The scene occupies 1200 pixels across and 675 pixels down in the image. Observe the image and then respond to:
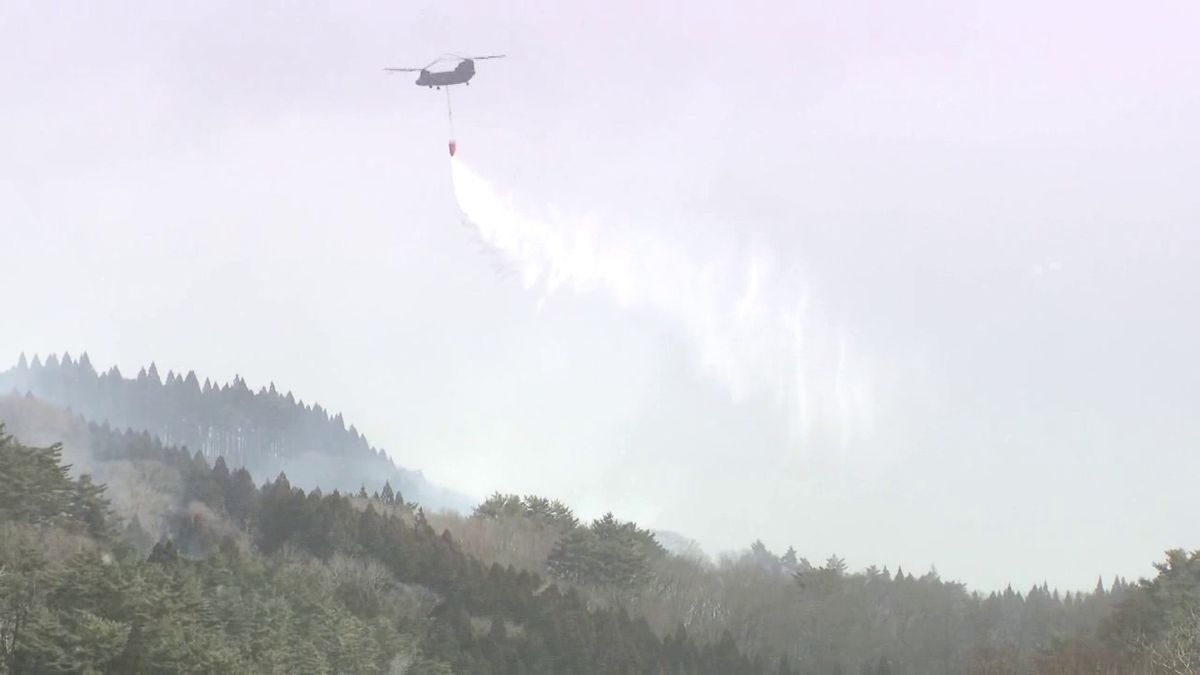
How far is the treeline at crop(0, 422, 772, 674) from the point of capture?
1270 inches

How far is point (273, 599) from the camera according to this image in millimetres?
50375

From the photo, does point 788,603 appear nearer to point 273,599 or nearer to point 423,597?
point 423,597

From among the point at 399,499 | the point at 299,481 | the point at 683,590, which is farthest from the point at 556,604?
the point at 299,481

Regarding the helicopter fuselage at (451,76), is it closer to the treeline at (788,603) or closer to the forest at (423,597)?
the forest at (423,597)

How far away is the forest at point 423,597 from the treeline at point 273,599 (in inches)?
4.3

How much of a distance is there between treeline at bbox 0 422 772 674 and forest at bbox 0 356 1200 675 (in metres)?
0.11

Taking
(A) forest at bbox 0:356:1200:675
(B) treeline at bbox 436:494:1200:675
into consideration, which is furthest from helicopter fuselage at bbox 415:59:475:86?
(B) treeline at bbox 436:494:1200:675

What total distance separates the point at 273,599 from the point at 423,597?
93.1 feet

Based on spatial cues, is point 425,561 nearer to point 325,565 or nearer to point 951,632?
point 325,565

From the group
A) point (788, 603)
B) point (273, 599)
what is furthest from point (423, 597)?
point (788, 603)

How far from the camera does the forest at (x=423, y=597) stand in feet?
113

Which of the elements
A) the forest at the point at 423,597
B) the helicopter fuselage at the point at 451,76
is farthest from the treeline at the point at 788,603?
the helicopter fuselage at the point at 451,76

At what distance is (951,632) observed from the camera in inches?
4321

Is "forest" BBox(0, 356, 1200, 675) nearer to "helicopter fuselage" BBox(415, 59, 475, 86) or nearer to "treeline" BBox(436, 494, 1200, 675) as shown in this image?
"treeline" BBox(436, 494, 1200, 675)
